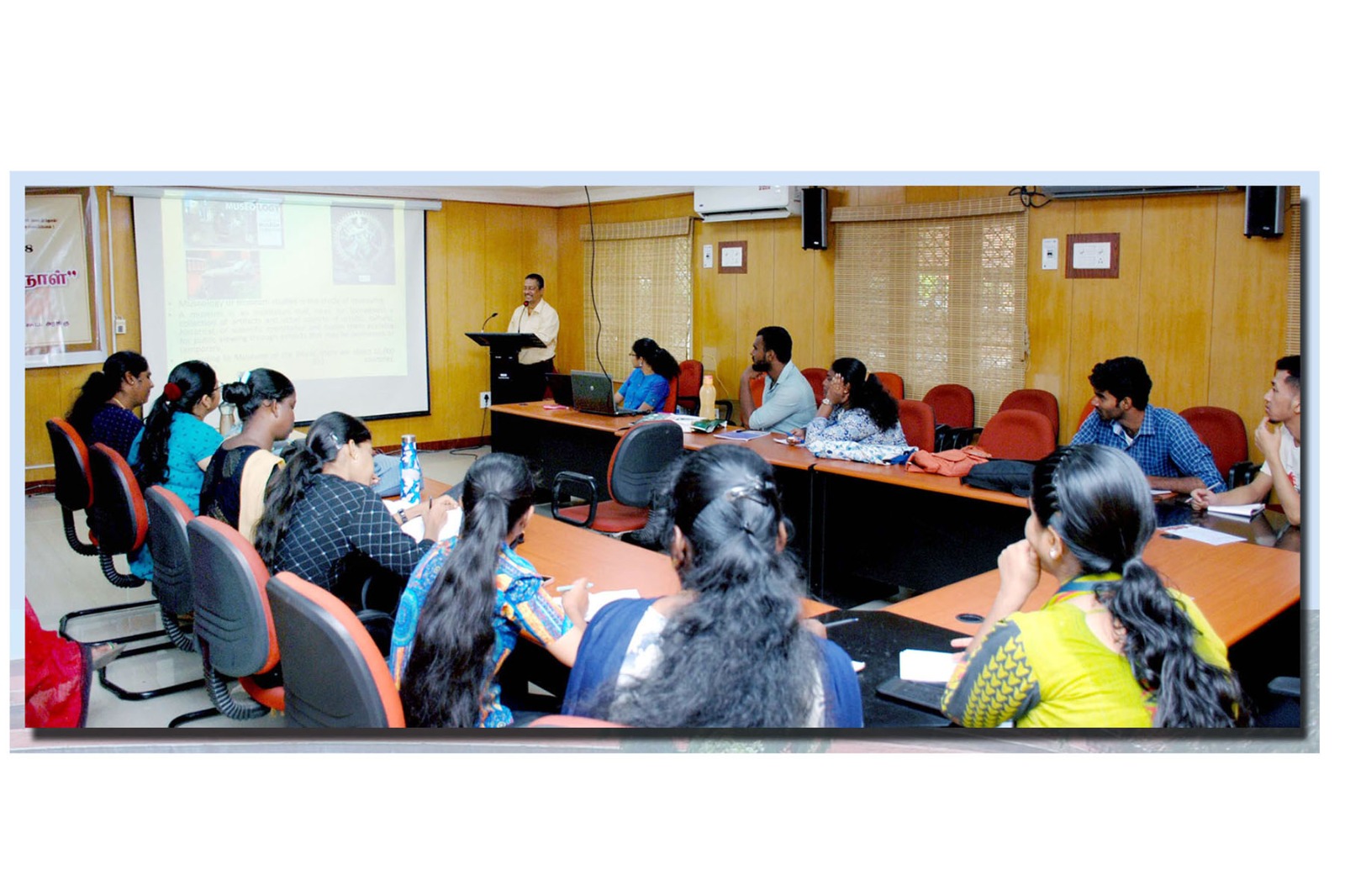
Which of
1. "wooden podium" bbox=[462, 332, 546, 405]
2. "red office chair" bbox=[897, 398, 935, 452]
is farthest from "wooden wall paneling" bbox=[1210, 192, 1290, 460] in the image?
"wooden podium" bbox=[462, 332, 546, 405]

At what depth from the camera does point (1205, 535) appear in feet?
10.9

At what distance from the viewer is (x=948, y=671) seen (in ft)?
7.54

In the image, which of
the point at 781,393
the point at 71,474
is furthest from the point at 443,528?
the point at 781,393

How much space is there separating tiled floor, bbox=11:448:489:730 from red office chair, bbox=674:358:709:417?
2107 millimetres

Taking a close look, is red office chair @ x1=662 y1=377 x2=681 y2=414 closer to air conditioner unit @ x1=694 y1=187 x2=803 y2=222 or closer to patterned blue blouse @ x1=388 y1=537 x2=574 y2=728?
air conditioner unit @ x1=694 y1=187 x2=803 y2=222

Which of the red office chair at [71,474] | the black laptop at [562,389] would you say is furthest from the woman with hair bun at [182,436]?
the black laptop at [562,389]

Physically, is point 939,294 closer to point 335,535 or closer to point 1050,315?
point 1050,315

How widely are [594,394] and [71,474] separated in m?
2.80

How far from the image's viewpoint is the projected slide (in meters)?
3.48

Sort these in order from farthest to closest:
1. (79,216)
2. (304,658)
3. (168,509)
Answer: (79,216)
(168,509)
(304,658)

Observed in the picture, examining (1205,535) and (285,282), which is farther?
(285,282)

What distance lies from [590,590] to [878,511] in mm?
1909
